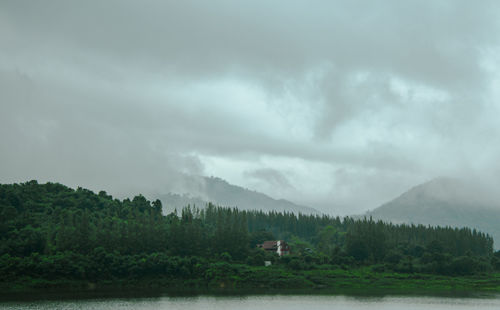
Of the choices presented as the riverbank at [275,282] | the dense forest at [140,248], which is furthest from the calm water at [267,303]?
the dense forest at [140,248]

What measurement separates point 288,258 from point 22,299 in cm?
5305

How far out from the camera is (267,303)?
67.2 meters

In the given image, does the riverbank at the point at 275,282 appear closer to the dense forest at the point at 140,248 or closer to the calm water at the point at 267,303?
the dense forest at the point at 140,248

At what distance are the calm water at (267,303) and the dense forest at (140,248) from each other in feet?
63.3

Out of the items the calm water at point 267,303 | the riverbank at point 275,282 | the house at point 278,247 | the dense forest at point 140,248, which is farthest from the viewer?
the house at point 278,247

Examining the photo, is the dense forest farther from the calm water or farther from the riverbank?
the calm water

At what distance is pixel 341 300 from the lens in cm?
7300

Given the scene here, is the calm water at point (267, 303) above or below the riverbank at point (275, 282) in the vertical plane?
below

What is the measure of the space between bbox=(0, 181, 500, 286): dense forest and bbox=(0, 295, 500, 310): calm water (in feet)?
63.3

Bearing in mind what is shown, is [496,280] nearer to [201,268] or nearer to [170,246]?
[201,268]

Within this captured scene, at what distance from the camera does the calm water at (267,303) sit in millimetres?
62438

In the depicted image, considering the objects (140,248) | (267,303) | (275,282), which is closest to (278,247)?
(275,282)

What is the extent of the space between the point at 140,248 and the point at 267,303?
3996cm

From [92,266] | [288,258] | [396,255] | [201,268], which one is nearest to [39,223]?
[92,266]
